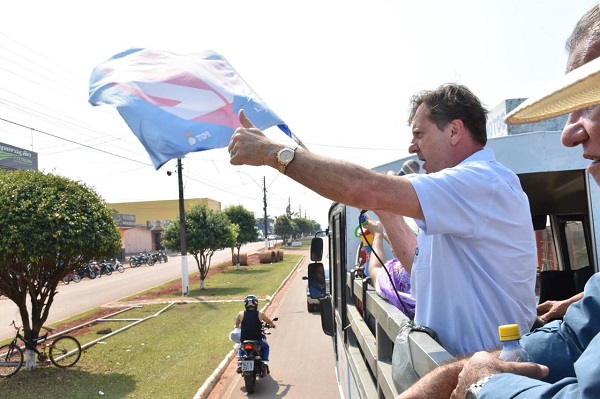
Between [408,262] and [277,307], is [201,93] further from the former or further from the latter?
[277,307]

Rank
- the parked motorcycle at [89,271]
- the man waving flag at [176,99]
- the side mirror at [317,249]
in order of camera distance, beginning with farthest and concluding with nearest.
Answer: the parked motorcycle at [89,271] → the side mirror at [317,249] → the man waving flag at [176,99]

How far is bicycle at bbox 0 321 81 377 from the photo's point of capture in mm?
8797

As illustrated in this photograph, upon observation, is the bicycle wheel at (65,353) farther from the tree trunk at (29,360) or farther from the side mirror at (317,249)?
the side mirror at (317,249)

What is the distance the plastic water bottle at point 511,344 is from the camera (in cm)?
122

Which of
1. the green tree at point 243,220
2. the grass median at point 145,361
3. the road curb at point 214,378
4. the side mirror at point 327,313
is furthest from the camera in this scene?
the green tree at point 243,220

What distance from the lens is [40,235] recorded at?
8.57 meters

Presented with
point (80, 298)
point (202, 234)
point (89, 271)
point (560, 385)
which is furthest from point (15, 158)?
point (560, 385)

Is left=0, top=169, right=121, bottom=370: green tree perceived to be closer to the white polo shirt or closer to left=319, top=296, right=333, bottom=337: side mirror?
left=319, top=296, right=333, bottom=337: side mirror

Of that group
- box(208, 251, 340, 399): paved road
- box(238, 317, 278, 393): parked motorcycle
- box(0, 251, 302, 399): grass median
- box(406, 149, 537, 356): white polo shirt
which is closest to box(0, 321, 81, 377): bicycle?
box(0, 251, 302, 399): grass median

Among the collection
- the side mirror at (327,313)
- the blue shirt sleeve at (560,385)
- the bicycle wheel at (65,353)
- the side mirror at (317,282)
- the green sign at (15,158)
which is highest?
the green sign at (15,158)

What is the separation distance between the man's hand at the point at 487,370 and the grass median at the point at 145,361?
265 inches

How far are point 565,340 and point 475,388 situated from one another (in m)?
0.39

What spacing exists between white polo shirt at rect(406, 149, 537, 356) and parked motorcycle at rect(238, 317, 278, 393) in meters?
6.27

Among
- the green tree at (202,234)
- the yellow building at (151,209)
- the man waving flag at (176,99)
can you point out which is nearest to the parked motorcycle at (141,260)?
the green tree at (202,234)
